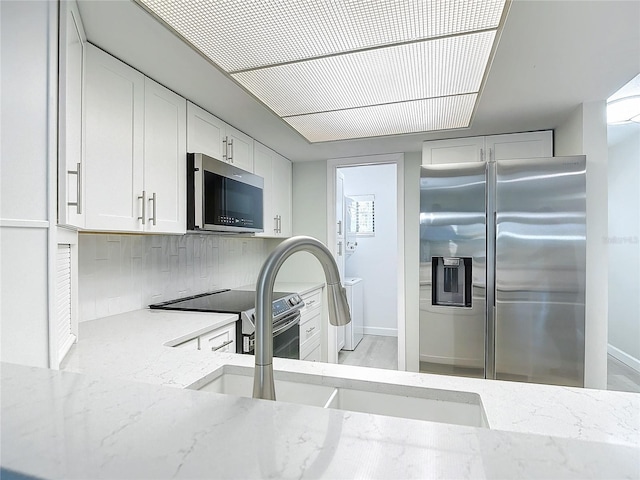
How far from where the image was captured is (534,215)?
2254mm

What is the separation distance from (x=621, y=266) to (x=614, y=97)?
58.6 inches

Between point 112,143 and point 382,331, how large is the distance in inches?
164

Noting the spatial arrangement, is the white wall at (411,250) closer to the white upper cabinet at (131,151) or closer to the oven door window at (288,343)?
the oven door window at (288,343)

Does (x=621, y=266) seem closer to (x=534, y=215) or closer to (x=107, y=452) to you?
(x=534, y=215)

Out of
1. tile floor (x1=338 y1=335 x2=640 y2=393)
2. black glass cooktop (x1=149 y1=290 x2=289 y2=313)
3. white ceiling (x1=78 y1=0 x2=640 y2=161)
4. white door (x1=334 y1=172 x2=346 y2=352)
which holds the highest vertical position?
white ceiling (x1=78 y1=0 x2=640 y2=161)

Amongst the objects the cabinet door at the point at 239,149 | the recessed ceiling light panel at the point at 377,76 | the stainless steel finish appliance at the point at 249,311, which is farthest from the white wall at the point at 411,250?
the recessed ceiling light panel at the point at 377,76

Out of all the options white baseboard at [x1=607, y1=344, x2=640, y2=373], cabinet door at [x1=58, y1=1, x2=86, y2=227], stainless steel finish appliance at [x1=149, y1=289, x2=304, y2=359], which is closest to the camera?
cabinet door at [x1=58, y1=1, x2=86, y2=227]

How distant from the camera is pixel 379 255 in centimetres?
505

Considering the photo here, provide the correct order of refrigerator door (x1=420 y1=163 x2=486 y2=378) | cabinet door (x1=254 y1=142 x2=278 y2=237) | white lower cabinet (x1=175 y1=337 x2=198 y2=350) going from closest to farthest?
white lower cabinet (x1=175 y1=337 x2=198 y2=350)
refrigerator door (x1=420 y1=163 x2=486 y2=378)
cabinet door (x1=254 y1=142 x2=278 y2=237)

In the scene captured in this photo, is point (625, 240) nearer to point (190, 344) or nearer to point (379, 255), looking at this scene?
point (379, 255)

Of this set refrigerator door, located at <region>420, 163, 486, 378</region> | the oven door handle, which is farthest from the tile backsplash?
refrigerator door, located at <region>420, 163, 486, 378</region>

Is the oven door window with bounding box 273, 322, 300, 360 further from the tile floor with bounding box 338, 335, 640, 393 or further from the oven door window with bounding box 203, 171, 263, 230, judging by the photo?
the tile floor with bounding box 338, 335, 640, 393

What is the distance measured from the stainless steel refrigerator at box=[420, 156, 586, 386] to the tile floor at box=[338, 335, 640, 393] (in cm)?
130

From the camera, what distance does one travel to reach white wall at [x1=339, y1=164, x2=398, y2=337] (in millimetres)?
4988
